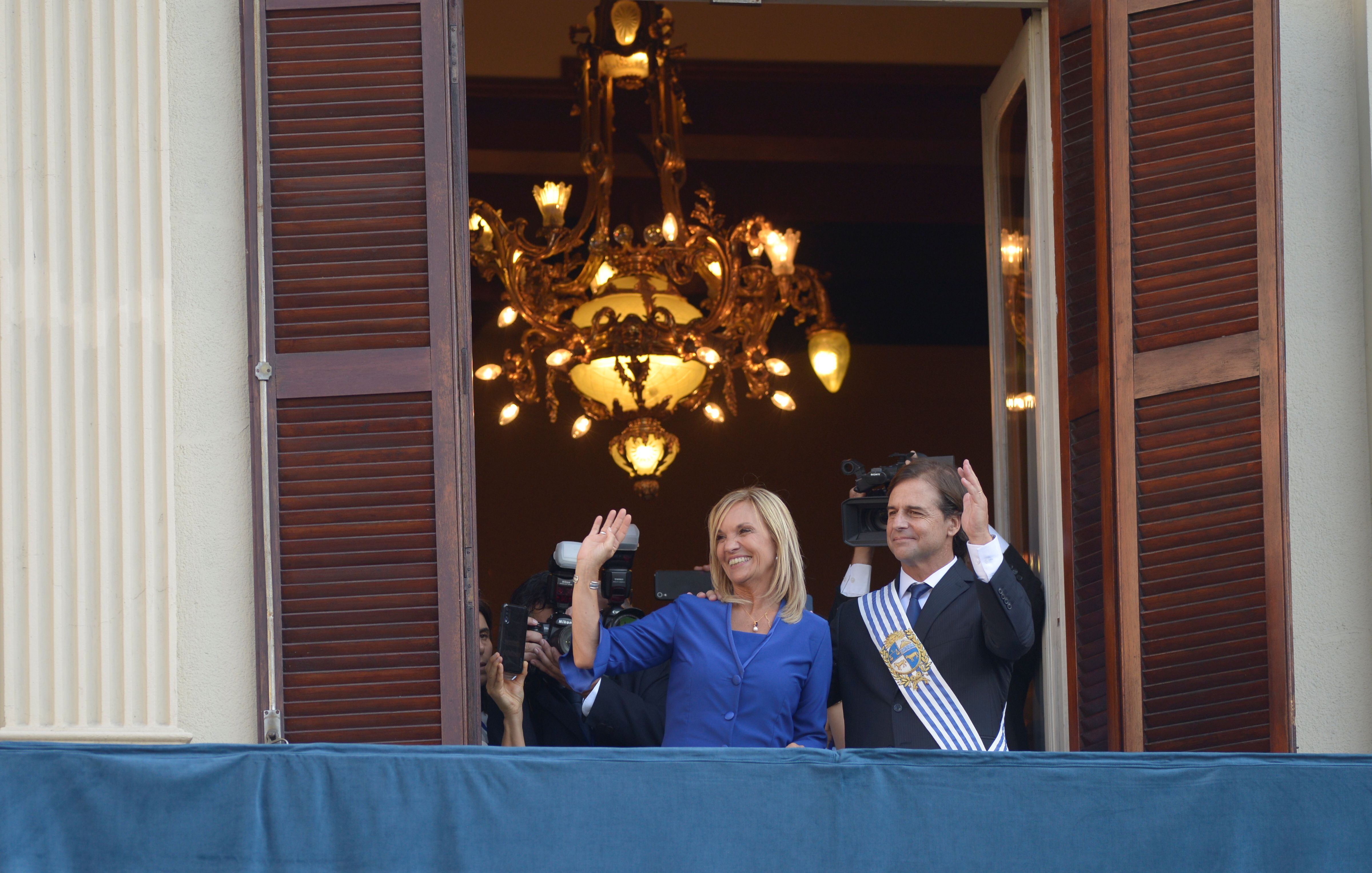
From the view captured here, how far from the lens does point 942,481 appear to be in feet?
12.9

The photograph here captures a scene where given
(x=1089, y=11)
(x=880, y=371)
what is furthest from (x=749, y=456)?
(x=1089, y=11)

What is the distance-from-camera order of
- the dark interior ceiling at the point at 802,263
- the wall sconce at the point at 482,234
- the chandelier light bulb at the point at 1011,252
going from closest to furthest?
1. the chandelier light bulb at the point at 1011,252
2. the wall sconce at the point at 482,234
3. the dark interior ceiling at the point at 802,263

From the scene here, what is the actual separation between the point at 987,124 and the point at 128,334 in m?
2.72

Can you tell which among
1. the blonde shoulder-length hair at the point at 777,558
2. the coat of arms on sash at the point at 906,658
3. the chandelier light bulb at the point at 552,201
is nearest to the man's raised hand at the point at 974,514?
the coat of arms on sash at the point at 906,658

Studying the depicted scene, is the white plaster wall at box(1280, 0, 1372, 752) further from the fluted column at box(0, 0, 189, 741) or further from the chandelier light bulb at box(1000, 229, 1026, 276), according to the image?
the fluted column at box(0, 0, 189, 741)

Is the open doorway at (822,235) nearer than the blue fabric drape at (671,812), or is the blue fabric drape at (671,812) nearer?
the blue fabric drape at (671,812)

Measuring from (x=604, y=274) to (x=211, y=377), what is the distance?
2.88 m

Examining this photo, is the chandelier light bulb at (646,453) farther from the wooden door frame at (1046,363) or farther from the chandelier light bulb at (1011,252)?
the wooden door frame at (1046,363)

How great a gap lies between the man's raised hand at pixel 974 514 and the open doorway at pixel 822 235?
2.87 ft

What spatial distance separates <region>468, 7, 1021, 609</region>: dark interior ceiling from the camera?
8469 mm

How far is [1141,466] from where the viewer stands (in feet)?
13.1

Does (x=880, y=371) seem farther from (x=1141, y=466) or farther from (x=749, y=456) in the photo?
(x=1141, y=466)

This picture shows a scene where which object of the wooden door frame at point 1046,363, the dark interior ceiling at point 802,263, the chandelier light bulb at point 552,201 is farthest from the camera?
the dark interior ceiling at point 802,263

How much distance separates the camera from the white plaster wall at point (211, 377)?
402cm
